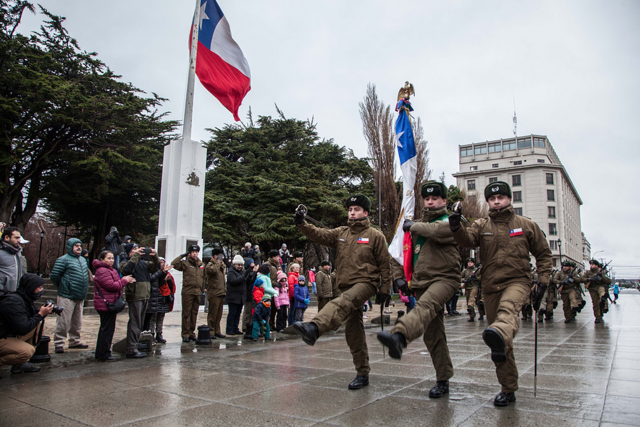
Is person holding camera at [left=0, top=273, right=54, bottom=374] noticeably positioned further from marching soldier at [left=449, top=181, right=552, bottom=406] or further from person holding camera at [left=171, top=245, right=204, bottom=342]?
marching soldier at [left=449, top=181, right=552, bottom=406]

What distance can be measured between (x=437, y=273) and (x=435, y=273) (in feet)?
0.06

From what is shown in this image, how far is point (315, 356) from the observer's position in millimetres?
6867

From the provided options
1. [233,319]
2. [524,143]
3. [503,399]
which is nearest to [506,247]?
[503,399]

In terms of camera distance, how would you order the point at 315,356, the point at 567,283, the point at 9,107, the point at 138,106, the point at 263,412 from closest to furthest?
the point at 263,412
the point at 315,356
the point at 567,283
the point at 9,107
the point at 138,106

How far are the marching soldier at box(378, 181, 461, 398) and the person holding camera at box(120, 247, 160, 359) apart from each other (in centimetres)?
439

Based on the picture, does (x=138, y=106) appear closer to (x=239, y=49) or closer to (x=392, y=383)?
(x=239, y=49)

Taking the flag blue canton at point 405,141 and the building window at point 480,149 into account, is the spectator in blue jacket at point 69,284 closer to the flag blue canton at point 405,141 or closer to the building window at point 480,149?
the flag blue canton at point 405,141

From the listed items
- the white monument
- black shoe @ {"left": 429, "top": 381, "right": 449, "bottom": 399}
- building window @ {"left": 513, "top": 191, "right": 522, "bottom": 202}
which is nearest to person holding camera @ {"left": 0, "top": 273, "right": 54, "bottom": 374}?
black shoe @ {"left": 429, "top": 381, "right": 449, "bottom": 399}

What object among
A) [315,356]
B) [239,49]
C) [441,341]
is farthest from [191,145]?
[441,341]

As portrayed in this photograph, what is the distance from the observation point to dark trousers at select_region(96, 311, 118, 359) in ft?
20.7

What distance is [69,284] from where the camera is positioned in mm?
7109

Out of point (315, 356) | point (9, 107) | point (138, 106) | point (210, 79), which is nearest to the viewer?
point (315, 356)

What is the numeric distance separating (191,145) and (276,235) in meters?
14.4

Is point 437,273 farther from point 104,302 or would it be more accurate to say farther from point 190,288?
point 190,288
